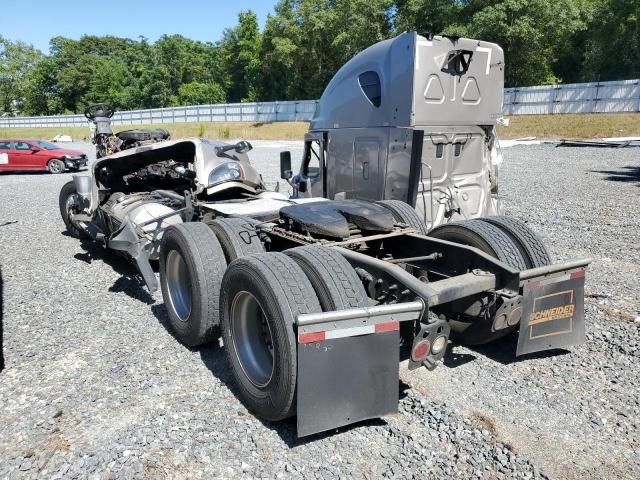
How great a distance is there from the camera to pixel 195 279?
162 inches

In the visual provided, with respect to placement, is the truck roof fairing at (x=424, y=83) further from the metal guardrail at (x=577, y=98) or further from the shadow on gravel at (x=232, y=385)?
the metal guardrail at (x=577, y=98)

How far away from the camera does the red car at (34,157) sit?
19.8m

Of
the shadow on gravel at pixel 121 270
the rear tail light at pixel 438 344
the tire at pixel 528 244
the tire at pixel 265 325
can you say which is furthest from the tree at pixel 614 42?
the tire at pixel 265 325

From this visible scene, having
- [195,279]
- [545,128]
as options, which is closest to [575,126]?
[545,128]

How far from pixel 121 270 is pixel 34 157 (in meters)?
16.1

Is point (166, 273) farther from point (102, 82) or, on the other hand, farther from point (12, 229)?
point (102, 82)

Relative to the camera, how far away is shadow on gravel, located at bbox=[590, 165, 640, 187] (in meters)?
13.5

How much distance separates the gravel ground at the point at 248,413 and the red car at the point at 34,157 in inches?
643

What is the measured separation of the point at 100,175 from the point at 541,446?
6.17 m

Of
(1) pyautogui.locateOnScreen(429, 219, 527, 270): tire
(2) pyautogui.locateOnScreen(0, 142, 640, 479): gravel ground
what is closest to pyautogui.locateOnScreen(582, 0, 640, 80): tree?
(2) pyautogui.locateOnScreen(0, 142, 640, 479): gravel ground

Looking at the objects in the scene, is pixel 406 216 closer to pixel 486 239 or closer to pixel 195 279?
pixel 486 239

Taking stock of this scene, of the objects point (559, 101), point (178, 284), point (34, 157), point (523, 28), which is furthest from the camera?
point (523, 28)

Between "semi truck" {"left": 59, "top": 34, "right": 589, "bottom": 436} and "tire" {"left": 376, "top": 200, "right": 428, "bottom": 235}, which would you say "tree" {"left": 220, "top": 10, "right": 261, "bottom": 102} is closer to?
"semi truck" {"left": 59, "top": 34, "right": 589, "bottom": 436}

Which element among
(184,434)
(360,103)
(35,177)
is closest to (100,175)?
(360,103)
